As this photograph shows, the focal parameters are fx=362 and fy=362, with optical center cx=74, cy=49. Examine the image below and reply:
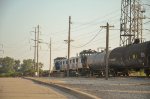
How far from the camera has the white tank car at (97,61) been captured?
45031 mm

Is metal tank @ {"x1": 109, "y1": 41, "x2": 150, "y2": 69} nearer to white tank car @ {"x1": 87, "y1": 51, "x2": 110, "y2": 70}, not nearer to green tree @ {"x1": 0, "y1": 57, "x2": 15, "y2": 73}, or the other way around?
white tank car @ {"x1": 87, "y1": 51, "x2": 110, "y2": 70}

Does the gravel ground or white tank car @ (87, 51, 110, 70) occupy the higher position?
white tank car @ (87, 51, 110, 70)

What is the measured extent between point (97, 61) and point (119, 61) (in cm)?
938

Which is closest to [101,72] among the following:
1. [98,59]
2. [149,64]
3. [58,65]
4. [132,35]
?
[98,59]

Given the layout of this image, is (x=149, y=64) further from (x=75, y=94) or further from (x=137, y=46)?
(x=75, y=94)


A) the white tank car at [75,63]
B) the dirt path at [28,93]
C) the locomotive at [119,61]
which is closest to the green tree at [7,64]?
the white tank car at [75,63]

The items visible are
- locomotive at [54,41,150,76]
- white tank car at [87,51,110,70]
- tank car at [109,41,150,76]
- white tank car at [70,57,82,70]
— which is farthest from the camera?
white tank car at [70,57,82,70]

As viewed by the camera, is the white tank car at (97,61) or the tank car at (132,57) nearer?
the tank car at (132,57)

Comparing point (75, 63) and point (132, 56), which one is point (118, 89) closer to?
point (132, 56)

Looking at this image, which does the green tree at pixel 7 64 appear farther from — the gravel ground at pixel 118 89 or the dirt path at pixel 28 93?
the dirt path at pixel 28 93

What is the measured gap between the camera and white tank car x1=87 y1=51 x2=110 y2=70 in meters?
45.0

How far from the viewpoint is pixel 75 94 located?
1697 centimetres

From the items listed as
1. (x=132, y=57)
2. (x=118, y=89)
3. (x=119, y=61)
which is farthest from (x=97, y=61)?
(x=118, y=89)

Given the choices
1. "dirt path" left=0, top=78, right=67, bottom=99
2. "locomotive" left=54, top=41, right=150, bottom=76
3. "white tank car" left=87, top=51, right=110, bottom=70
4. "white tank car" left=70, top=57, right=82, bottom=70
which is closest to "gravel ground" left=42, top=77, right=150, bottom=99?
"dirt path" left=0, top=78, right=67, bottom=99
